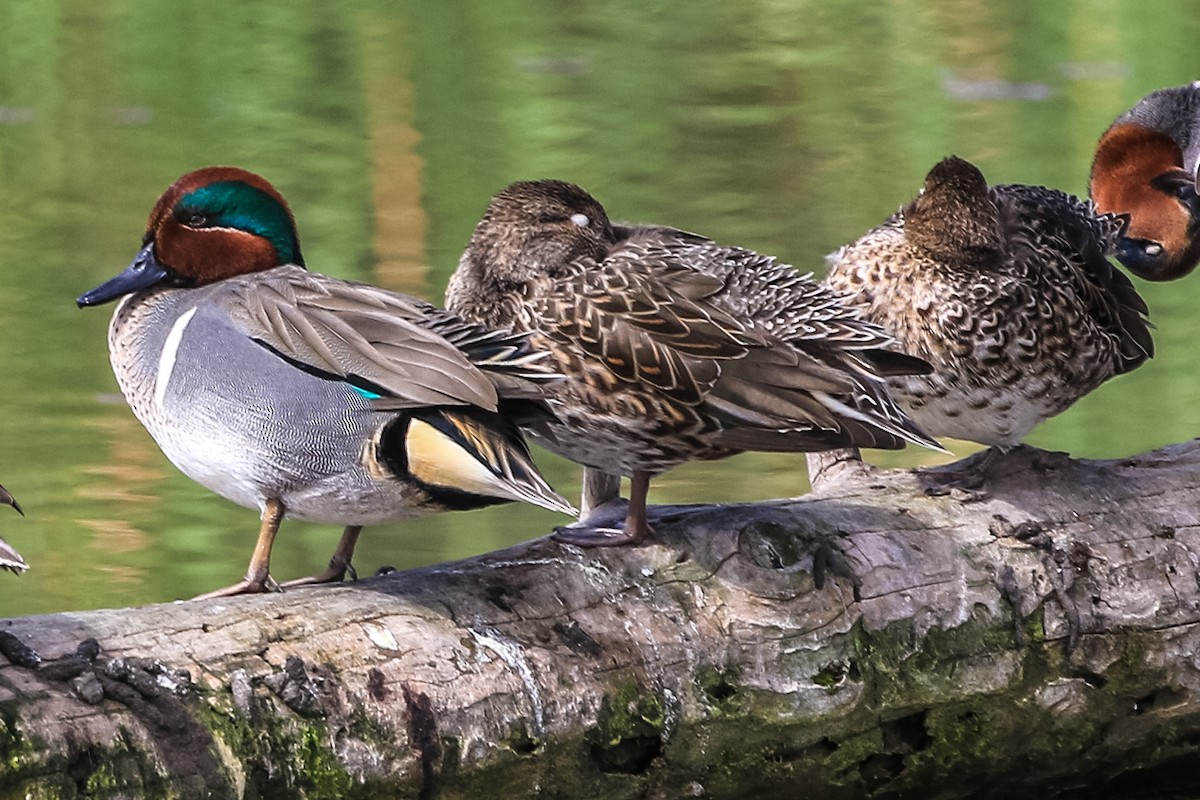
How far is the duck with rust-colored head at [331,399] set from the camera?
346 cm

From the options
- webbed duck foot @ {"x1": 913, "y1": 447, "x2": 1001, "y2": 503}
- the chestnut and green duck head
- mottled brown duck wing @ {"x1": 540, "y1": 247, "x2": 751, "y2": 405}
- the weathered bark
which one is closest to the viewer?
the weathered bark

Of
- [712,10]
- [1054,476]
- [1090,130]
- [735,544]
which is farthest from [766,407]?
[712,10]

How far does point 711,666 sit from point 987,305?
1169 mm

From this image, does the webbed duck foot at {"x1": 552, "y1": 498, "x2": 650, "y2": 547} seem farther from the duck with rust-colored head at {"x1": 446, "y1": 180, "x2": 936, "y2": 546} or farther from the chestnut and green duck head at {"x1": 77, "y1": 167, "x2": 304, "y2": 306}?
the chestnut and green duck head at {"x1": 77, "y1": 167, "x2": 304, "y2": 306}

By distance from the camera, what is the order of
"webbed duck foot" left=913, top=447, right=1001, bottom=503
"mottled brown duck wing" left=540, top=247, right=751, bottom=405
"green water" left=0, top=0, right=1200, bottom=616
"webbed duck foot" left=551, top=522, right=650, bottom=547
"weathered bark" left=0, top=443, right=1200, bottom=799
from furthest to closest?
"green water" left=0, top=0, right=1200, bottom=616, "webbed duck foot" left=913, top=447, right=1001, bottom=503, "mottled brown duck wing" left=540, top=247, right=751, bottom=405, "webbed duck foot" left=551, top=522, right=650, bottom=547, "weathered bark" left=0, top=443, right=1200, bottom=799

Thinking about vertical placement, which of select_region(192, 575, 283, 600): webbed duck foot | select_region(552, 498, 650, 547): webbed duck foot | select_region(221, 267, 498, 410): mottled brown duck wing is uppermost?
select_region(221, 267, 498, 410): mottled brown duck wing

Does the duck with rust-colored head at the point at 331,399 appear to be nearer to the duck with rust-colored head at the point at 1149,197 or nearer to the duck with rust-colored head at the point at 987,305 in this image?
the duck with rust-colored head at the point at 987,305

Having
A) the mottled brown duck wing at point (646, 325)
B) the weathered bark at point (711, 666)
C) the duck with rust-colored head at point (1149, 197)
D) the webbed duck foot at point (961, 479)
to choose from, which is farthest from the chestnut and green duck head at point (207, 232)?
the duck with rust-colored head at point (1149, 197)

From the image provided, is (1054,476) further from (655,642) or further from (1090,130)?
(1090,130)

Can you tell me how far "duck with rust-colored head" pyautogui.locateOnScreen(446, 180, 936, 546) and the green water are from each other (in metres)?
1.67

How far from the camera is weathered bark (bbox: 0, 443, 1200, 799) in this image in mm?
3199

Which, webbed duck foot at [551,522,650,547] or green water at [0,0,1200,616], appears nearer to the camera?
webbed duck foot at [551,522,650,547]

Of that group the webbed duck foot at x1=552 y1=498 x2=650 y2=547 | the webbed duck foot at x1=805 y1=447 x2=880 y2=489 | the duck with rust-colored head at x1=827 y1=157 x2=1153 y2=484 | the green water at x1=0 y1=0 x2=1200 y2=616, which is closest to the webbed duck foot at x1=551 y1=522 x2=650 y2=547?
the webbed duck foot at x1=552 y1=498 x2=650 y2=547

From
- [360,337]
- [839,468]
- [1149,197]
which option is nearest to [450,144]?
[1149,197]
